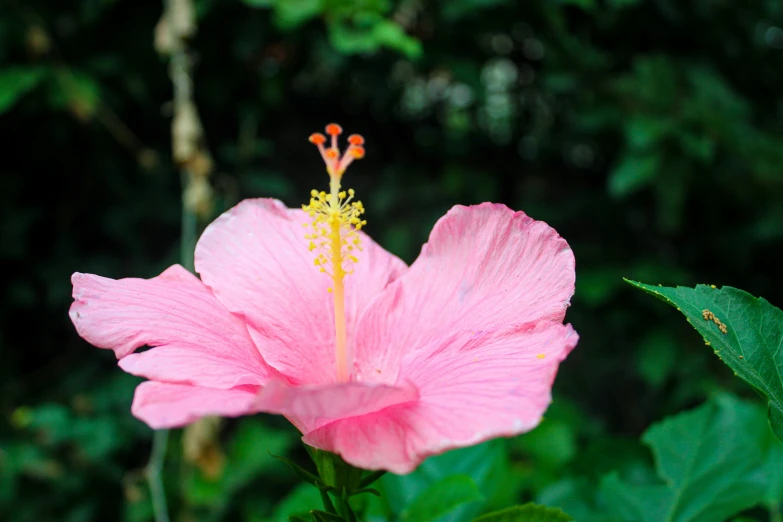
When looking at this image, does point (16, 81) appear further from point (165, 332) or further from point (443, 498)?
point (443, 498)

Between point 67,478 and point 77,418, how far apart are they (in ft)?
0.55

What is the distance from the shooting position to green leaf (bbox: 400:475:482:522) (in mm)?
702

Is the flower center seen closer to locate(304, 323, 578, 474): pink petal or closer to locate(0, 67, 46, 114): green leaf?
locate(304, 323, 578, 474): pink petal

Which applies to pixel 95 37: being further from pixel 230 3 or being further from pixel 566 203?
pixel 566 203

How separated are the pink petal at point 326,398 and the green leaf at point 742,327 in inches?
Answer: 8.9

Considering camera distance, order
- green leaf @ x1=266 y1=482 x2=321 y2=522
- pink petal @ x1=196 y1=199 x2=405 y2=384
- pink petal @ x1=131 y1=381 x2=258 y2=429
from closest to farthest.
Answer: pink petal @ x1=131 y1=381 x2=258 y2=429 → pink petal @ x1=196 y1=199 x2=405 y2=384 → green leaf @ x1=266 y1=482 x2=321 y2=522

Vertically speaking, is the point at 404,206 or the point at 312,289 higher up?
the point at 404,206

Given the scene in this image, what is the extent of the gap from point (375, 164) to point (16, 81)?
112cm

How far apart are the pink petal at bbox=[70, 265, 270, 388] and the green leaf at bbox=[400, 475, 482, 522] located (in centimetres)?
25

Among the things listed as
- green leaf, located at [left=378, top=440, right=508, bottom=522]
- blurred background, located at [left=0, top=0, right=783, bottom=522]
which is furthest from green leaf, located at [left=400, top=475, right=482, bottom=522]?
blurred background, located at [left=0, top=0, right=783, bottom=522]

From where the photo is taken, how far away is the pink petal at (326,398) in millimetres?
463

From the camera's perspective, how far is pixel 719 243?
6.86 ft

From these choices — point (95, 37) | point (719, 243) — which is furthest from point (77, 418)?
point (719, 243)

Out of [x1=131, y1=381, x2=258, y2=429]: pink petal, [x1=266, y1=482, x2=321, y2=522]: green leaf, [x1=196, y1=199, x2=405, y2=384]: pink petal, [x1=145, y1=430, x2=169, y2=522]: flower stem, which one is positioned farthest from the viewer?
[x1=145, y1=430, x2=169, y2=522]: flower stem
